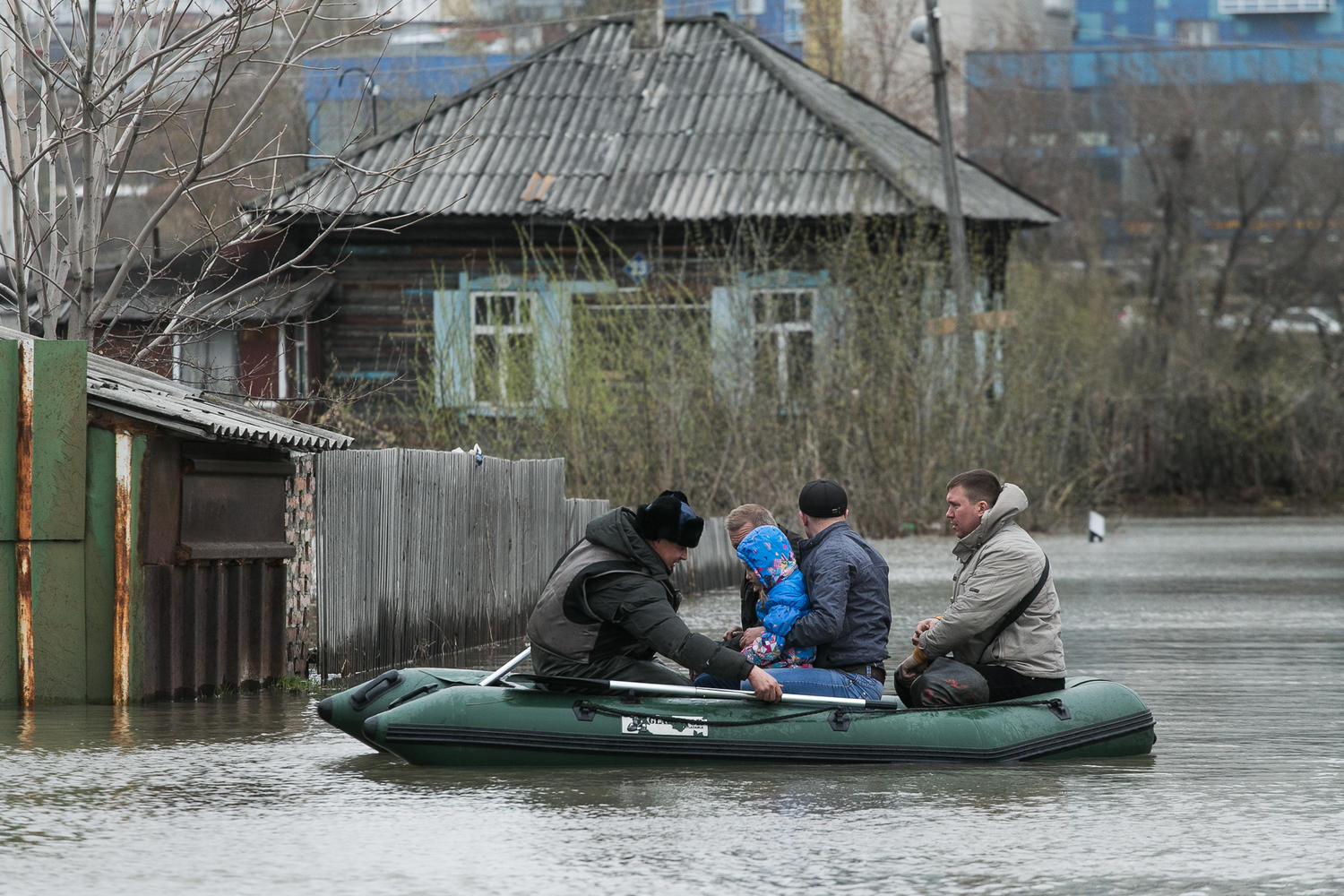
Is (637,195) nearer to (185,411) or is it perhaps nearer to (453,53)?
(185,411)

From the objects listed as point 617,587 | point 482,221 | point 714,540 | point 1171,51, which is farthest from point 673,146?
point 1171,51

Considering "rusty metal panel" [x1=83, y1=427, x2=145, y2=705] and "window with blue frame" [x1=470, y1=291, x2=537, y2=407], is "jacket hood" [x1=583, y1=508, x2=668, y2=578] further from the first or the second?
"window with blue frame" [x1=470, y1=291, x2=537, y2=407]

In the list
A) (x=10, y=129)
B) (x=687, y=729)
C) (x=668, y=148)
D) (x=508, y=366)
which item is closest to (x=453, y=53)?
(x=668, y=148)

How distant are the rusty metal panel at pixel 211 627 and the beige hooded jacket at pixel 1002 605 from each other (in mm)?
4565

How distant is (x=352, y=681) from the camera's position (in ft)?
42.1

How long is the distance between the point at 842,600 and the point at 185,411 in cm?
422

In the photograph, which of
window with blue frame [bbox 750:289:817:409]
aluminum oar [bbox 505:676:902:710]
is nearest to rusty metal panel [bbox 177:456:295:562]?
aluminum oar [bbox 505:676:902:710]

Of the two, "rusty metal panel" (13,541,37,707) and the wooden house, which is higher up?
the wooden house

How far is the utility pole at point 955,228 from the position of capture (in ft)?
90.1

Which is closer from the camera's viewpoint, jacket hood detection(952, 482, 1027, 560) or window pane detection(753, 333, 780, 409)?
jacket hood detection(952, 482, 1027, 560)

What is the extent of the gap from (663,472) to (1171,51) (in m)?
38.5

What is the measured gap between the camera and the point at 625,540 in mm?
9281

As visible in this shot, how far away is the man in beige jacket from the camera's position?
9.59 m

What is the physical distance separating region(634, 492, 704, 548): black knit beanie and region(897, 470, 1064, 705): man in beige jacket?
52.5 inches
